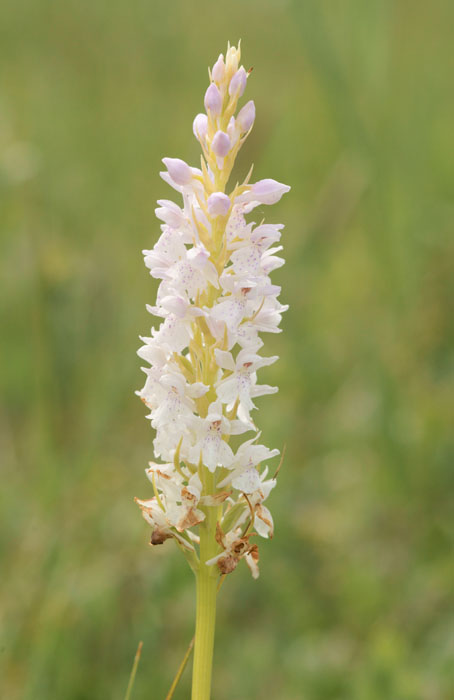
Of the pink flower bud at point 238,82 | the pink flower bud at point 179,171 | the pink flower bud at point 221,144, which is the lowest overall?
the pink flower bud at point 179,171

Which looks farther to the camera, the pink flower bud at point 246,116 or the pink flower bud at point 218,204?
the pink flower bud at point 246,116

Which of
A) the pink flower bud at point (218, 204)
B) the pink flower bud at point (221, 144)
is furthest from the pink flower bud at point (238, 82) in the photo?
the pink flower bud at point (218, 204)

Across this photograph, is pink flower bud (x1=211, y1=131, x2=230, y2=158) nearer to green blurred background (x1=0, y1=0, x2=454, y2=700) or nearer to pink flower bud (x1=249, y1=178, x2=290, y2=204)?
pink flower bud (x1=249, y1=178, x2=290, y2=204)

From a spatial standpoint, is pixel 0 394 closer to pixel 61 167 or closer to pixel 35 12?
pixel 61 167

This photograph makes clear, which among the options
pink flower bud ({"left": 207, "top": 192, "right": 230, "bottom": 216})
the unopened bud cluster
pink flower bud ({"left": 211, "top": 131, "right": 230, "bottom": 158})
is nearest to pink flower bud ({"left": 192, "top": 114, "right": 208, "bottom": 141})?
the unopened bud cluster

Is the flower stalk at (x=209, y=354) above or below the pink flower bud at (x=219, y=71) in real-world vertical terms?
below

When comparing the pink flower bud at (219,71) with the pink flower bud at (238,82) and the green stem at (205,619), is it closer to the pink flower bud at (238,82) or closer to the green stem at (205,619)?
the pink flower bud at (238,82)

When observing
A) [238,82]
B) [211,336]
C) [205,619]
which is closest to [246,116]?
[238,82]
